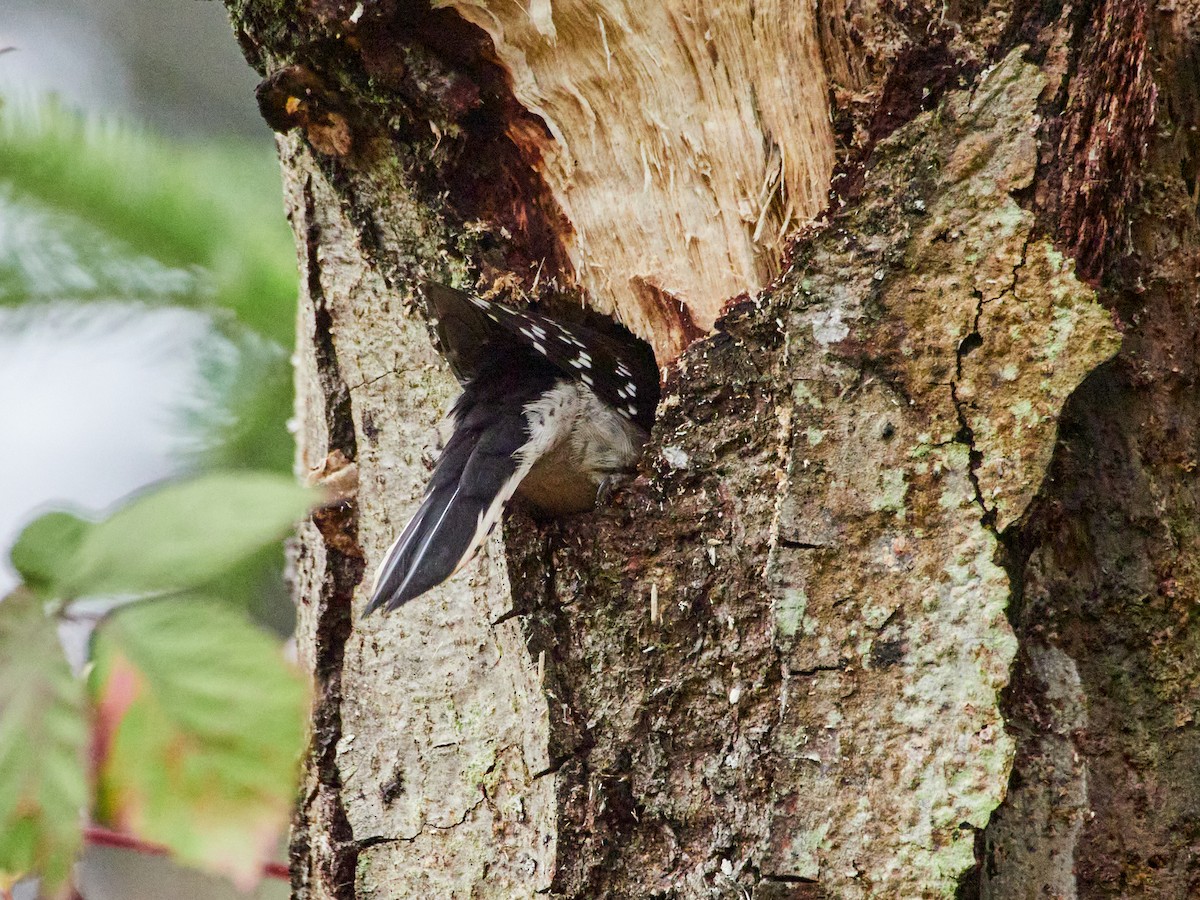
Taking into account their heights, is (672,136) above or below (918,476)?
above

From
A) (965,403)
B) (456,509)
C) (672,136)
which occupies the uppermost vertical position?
(672,136)

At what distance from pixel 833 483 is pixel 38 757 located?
111cm

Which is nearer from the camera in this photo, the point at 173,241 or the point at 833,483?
the point at 833,483

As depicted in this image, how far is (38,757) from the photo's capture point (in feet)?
1.75

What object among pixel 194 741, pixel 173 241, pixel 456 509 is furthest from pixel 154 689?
pixel 173 241

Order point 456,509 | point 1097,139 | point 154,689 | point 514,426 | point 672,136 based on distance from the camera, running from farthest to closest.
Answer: point 514,426
point 672,136
point 456,509
point 1097,139
point 154,689

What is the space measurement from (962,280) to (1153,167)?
34 centimetres

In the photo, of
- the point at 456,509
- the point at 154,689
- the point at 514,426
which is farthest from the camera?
the point at 514,426

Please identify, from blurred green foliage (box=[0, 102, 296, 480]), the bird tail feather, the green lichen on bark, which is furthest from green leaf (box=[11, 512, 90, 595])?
the green lichen on bark

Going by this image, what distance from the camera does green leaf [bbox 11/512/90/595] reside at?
21.9 inches

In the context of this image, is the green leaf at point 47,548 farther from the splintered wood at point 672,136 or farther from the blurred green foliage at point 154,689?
the splintered wood at point 672,136

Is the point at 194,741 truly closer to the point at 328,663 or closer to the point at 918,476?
the point at 918,476

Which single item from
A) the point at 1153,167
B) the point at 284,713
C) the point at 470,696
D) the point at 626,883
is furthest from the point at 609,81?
the point at 284,713

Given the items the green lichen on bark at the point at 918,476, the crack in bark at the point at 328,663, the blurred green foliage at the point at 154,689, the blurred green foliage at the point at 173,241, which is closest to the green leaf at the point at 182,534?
the blurred green foliage at the point at 154,689
